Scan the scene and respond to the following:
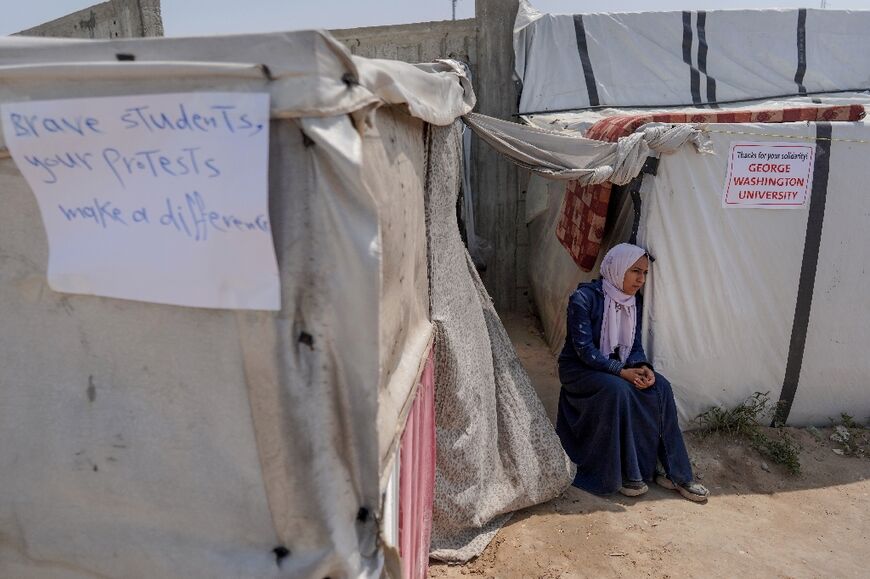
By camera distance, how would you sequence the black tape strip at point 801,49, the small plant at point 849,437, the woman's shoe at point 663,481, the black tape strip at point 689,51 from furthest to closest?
1. the black tape strip at point 801,49
2. the black tape strip at point 689,51
3. the small plant at point 849,437
4. the woman's shoe at point 663,481

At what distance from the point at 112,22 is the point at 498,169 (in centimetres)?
482

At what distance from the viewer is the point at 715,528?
10.8 ft

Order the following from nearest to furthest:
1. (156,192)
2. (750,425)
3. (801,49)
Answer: (156,192), (750,425), (801,49)

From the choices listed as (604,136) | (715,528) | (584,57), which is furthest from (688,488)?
(584,57)

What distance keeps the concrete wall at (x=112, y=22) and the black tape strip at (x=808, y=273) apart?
6.37 m

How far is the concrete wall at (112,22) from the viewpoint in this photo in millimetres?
6715

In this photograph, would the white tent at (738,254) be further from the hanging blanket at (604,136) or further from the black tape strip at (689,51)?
the black tape strip at (689,51)

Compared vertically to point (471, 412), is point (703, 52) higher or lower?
higher

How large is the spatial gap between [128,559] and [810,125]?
4111mm

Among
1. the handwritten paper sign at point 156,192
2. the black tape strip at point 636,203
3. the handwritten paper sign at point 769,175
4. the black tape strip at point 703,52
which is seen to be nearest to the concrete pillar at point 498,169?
the black tape strip at point 703,52

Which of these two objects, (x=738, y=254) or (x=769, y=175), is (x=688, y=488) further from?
(x=769, y=175)

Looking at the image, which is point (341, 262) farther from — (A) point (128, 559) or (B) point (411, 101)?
(A) point (128, 559)

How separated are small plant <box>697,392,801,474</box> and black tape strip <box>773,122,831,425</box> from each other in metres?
0.15

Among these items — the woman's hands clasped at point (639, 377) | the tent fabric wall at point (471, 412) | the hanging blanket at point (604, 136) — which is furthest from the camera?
the hanging blanket at point (604, 136)
